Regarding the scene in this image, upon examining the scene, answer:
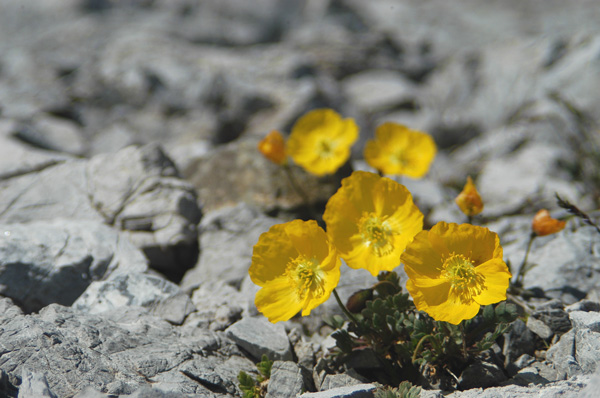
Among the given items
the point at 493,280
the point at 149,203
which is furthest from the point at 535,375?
the point at 149,203

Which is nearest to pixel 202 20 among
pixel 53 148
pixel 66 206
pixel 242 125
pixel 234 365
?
pixel 242 125

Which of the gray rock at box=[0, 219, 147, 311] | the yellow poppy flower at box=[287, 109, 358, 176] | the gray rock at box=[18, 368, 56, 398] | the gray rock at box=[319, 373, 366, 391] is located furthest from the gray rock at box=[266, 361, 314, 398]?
the yellow poppy flower at box=[287, 109, 358, 176]

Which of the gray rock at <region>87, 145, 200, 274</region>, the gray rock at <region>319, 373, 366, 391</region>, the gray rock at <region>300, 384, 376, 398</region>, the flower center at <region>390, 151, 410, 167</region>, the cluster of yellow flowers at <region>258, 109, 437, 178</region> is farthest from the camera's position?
the flower center at <region>390, 151, 410, 167</region>

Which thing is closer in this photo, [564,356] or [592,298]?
[564,356]

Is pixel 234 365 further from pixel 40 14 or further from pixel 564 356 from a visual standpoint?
pixel 40 14

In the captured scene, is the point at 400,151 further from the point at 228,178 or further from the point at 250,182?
the point at 228,178

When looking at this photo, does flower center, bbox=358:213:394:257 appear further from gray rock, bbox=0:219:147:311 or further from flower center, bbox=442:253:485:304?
gray rock, bbox=0:219:147:311
